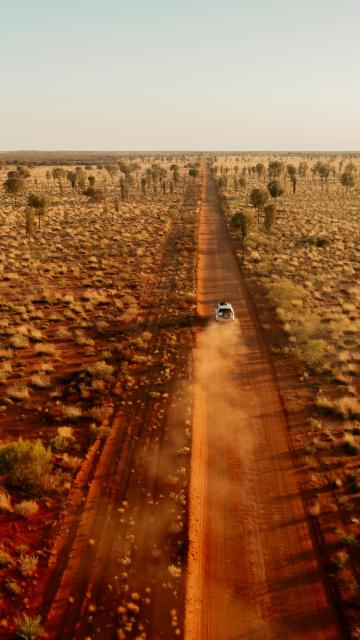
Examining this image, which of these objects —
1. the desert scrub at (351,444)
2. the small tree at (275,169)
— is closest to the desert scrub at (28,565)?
the desert scrub at (351,444)

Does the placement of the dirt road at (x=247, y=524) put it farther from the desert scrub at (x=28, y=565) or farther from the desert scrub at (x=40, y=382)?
the desert scrub at (x=40, y=382)

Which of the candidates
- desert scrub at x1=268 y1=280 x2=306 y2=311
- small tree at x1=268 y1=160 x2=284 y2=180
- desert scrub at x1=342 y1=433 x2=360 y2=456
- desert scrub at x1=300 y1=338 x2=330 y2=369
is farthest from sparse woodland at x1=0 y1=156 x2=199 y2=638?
small tree at x1=268 y1=160 x2=284 y2=180

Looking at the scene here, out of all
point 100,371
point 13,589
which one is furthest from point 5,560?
point 100,371

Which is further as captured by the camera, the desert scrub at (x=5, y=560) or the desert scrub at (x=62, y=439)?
the desert scrub at (x=62, y=439)

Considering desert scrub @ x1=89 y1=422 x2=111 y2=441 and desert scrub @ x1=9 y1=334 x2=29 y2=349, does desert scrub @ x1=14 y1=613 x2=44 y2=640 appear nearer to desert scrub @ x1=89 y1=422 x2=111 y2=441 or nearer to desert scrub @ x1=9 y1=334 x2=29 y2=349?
desert scrub @ x1=89 y1=422 x2=111 y2=441

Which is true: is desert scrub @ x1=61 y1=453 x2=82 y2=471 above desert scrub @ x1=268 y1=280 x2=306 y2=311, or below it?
below

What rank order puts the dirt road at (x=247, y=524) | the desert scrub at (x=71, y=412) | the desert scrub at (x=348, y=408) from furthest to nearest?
the desert scrub at (x=348, y=408), the desert scrub at (x=71, y=412), the dirt road at (x=247, y=524)
